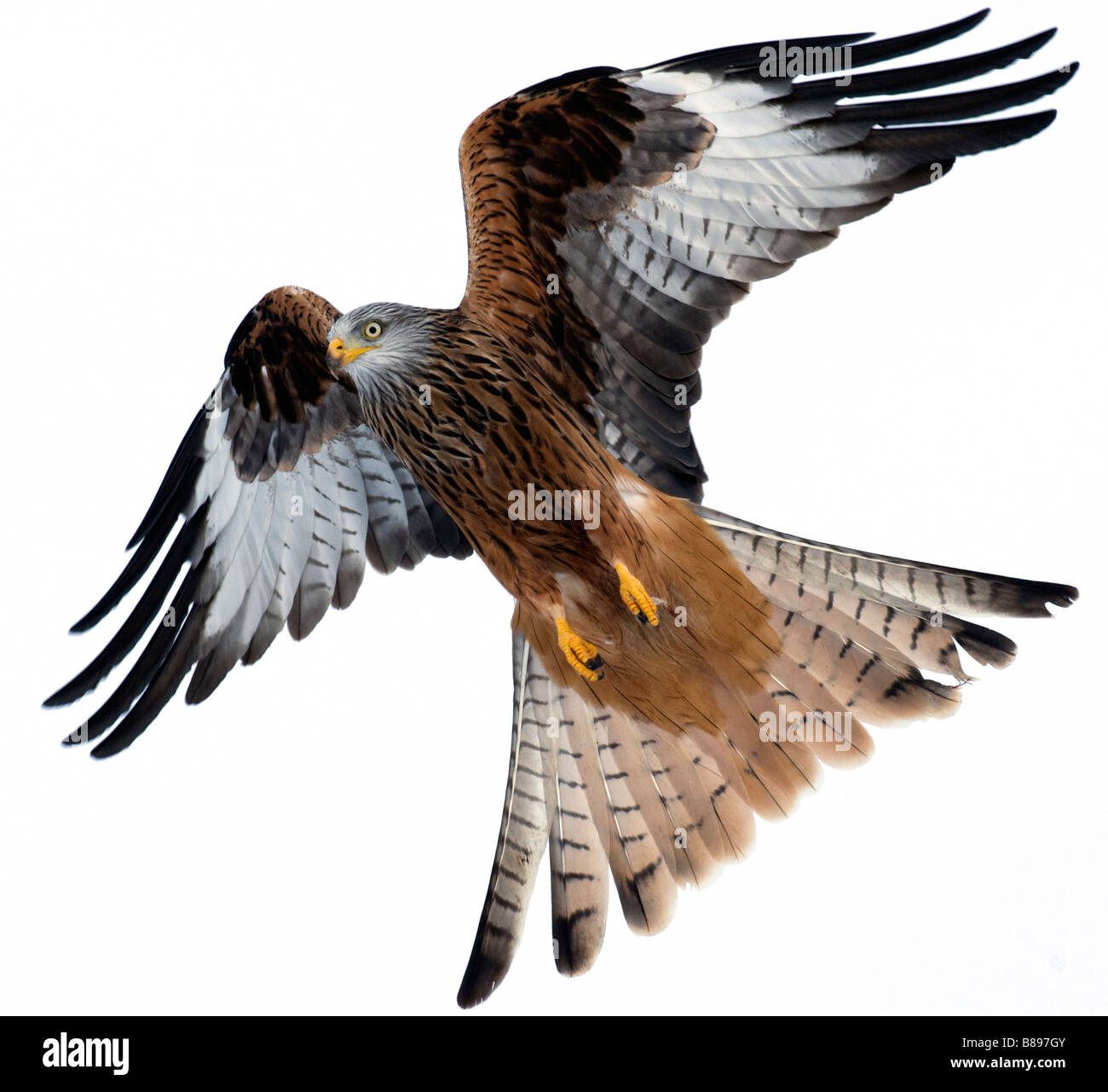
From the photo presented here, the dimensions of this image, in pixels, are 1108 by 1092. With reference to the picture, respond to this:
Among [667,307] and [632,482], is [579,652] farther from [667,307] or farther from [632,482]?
[667,307]

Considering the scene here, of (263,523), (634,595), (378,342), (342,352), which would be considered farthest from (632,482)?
(263,523)

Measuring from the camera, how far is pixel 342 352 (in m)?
3.80

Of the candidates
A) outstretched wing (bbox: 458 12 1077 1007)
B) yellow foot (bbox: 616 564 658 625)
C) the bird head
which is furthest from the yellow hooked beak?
yellow foot (bbox: 616 564 658 625)

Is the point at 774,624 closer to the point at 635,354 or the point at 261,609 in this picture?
the point at 635,354

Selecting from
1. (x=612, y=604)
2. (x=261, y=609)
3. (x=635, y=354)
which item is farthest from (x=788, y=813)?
(x=261, y=609)

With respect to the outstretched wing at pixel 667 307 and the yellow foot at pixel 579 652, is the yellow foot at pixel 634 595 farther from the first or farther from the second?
the outstretched wing at pixel 667 307

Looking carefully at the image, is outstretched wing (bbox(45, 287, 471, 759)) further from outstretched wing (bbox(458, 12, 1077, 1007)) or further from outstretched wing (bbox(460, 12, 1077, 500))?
outstretched wing (bbox(460, 12, 1077, 500))

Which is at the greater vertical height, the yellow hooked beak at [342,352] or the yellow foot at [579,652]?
the yellow hooked beak at [342,352]

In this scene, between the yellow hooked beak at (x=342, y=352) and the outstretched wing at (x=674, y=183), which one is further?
the yellow hooked beak at (x=342, y=352)

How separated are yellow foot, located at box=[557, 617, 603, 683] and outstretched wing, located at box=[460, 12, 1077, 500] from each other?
77 cm

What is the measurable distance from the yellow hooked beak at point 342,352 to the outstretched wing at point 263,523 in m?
0.41

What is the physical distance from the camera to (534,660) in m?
4.24

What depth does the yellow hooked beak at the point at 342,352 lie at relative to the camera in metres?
3.77

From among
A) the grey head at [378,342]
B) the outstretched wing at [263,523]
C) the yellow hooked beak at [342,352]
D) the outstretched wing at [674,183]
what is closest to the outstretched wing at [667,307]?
the outstretched wing at [674,183]
